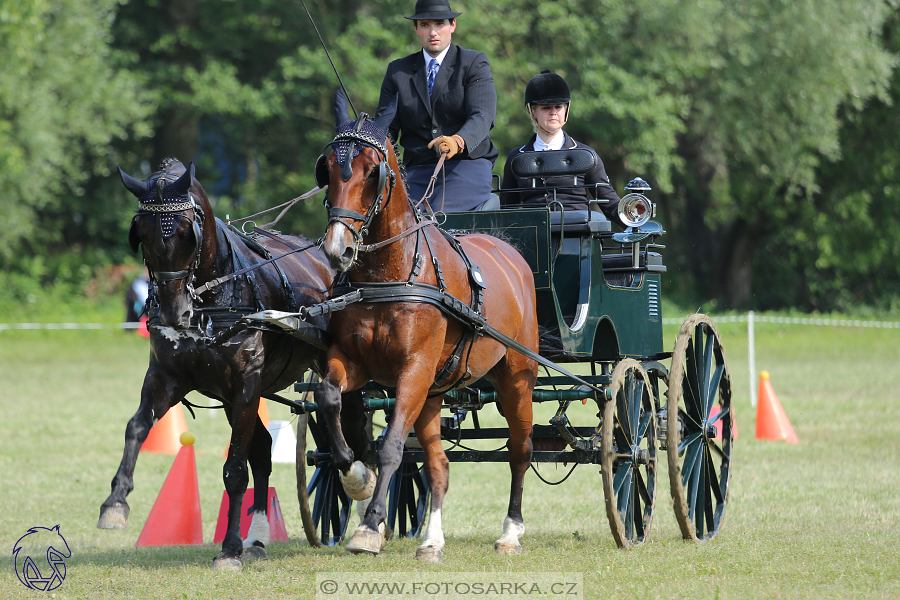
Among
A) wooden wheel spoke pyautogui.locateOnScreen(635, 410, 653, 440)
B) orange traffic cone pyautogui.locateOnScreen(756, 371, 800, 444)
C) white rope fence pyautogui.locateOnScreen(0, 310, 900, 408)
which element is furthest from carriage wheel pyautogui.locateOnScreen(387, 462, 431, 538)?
white rope fence pyautogui.locateOnScreen(0, 310, 900, 408)

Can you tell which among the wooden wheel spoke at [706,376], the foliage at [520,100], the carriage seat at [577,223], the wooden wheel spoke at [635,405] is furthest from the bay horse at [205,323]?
the foliage at [520,100]

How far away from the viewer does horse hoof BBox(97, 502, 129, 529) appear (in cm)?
517

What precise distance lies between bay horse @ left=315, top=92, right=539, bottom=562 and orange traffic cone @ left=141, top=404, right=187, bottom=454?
6.56 metres

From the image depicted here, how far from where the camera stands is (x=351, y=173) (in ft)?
16.5

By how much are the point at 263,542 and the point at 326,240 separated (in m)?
2.41

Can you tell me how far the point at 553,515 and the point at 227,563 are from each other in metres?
3.15

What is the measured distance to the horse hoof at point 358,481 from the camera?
5.51m

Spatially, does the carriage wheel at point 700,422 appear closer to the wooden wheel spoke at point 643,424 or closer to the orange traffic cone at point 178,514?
the wooden wheel spoke at point 643,424

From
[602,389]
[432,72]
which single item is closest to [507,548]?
[602,389]

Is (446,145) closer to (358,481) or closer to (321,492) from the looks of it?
(358,481)

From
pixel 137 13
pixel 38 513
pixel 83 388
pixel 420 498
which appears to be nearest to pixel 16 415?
pixel 83 388

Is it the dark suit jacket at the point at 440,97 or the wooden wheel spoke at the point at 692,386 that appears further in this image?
the wooden wheel spoke at the point at 692,386

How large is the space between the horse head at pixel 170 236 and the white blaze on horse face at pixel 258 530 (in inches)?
61.2

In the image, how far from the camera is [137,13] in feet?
97.0
